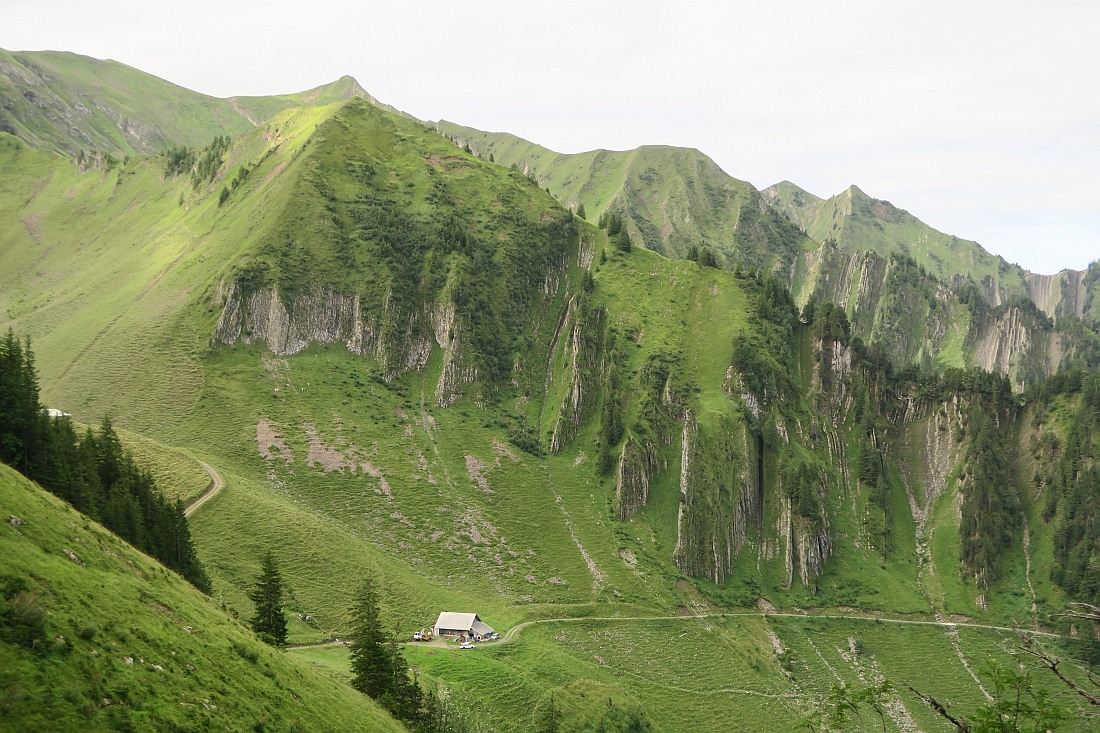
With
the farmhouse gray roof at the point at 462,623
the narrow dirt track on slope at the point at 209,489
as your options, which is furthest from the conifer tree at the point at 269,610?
the narrow dirt track on slope at the point at 209,489

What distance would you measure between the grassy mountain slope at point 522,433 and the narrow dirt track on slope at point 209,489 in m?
1.32

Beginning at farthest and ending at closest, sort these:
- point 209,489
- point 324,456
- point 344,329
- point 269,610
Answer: point 344,329 → point 324,456 → point 209,489 → point 269,610

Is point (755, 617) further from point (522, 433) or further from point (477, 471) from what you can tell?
point (522, 433)

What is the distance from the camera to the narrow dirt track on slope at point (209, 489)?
101125 mm

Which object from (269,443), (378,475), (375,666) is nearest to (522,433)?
(378,475)

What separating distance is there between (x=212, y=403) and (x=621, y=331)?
95672 millimetres

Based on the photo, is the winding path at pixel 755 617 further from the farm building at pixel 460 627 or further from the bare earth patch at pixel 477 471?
the bare earth patch at pixel 477 471

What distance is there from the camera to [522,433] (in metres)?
160

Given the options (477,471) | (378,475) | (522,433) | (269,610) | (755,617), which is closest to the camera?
(269,610)

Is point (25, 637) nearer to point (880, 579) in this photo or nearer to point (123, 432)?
point (123, 432)

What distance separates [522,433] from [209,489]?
69779 millimetres

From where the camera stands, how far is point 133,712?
30516mm

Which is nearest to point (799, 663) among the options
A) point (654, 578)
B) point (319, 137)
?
point (654, 578)

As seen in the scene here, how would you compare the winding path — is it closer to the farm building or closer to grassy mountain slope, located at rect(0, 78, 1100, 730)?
grassy mountain slope, located at rect(0, 78, 1100, 730)
